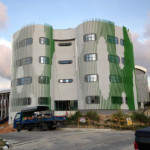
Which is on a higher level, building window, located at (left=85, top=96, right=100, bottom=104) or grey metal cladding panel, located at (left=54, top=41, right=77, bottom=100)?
grey metal cladding panel, located at (left=54, top=41, right=77, bottom=100)

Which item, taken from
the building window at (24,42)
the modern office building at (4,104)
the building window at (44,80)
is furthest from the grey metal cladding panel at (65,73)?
the modern office building at (4,104)

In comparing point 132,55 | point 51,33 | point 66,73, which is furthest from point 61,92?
point 132,55

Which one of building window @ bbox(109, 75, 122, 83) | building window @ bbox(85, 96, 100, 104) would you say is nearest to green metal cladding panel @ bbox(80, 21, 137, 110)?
building window @ bbox(109, 75, 122, 83)

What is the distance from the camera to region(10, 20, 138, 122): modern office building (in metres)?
38.6

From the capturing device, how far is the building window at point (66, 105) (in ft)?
132

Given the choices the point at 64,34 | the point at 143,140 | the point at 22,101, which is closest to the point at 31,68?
the point at 22,101

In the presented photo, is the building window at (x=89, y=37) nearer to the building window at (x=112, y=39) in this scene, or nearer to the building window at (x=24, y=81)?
the building window at (x=112, y=39)

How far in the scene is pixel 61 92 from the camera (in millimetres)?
40938

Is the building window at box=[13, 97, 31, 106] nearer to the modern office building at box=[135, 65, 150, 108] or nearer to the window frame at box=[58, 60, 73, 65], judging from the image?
the window frame at box=[58, 60, 73, 65]

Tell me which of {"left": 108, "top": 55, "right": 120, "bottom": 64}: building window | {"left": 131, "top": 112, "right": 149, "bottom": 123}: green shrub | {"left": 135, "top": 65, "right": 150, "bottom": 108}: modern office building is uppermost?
{"left": 108, "top": 55, "right": 120, "bottom": 64}: building window

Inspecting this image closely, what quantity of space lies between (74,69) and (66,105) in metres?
7.69

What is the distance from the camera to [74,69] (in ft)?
137

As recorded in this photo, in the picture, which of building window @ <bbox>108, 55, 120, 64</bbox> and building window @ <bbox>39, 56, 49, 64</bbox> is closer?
building window @ <bbox>108, 55, 120, 64</bbox>

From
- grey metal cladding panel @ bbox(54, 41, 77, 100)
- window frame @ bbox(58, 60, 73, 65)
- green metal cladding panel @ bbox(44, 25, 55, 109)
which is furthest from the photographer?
window frame @ bbox(58, 60, 73, 65)
